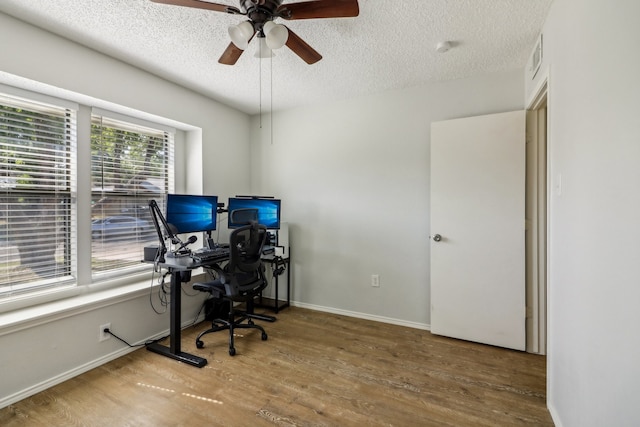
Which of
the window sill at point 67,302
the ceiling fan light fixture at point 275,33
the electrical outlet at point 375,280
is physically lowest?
the electrical outlet at point 375,280

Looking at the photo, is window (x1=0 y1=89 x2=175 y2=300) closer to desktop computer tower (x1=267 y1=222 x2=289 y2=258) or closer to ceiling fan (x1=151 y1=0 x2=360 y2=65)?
desktop computer tower (x1=267 y1=222 x2=289 y2=258)

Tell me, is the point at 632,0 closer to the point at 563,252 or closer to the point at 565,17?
the point at 565,17

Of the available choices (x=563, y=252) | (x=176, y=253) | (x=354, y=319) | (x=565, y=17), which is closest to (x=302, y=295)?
(x=354, y=319)

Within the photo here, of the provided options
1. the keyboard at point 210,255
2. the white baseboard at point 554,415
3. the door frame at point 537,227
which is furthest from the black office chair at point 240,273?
the door frame at point 537,227

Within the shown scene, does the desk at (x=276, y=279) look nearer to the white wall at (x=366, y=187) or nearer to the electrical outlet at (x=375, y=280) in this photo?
the white wall at (x=366, y=187)

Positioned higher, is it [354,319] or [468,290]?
[468,290]

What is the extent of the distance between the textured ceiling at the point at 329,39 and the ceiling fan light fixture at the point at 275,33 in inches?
19.8

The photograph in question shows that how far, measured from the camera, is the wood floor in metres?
1.68

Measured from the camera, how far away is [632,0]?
90 cm

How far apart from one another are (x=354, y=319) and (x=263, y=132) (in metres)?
2.63

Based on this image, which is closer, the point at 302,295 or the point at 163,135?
the point at 163,135

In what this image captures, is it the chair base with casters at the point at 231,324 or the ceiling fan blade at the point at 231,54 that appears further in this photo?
the chair base with casters at the point at 231,324

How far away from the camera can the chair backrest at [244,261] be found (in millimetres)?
2387

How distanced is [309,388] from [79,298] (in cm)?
195
